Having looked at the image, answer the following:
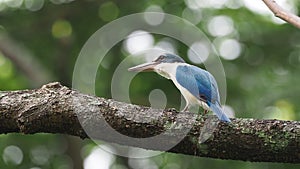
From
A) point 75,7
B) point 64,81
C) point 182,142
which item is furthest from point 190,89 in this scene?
point 75,7

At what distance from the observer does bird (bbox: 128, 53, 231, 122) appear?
3.80m

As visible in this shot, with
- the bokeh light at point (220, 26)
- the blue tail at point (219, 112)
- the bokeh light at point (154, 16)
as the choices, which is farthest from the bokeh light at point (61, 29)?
the blue tail at point (219, 112)

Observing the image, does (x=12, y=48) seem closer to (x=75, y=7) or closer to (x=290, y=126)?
(x=75, y=7)

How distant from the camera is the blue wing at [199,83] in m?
3.79

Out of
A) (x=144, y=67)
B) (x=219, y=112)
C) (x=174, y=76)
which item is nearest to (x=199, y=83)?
(x=174, y=76)

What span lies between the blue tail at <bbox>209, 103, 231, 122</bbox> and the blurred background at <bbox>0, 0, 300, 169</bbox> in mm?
3646

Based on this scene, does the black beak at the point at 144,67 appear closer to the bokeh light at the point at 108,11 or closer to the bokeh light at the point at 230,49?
the bokeh light at the point at 230,49

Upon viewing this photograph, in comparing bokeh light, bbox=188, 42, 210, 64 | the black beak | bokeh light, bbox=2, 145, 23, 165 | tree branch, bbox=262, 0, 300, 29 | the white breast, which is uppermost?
tree branch, bbox=262, 0, 300, 29

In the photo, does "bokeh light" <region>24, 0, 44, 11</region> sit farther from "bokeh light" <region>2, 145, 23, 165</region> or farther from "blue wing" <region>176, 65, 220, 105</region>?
"blue wing" <region>176, 65, 220, 105</region>

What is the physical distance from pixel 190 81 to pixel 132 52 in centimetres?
431

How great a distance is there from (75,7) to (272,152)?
6.23 meters

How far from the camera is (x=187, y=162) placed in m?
7.66

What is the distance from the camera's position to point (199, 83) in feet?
12.6

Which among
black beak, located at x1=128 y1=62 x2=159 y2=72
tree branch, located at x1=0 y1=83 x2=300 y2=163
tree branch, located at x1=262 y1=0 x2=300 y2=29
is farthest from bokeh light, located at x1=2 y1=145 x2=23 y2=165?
tree branch, located at x1=262 y1=0 x2=300 y2=29
